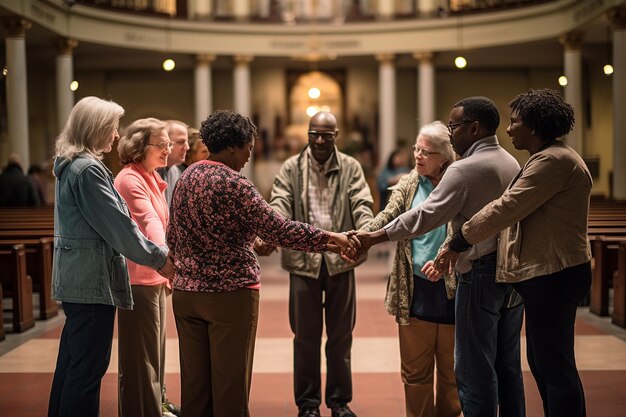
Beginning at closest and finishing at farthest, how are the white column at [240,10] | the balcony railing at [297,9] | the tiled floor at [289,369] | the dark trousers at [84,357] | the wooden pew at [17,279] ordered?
1. the dark trousers at [84,357]
2. the tiled floor at [289,369]
3. the wooden pew at [17,279]
4. the balcony railing at [297,9]
5. the white column at [240,10]

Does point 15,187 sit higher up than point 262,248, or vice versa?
point 15,187

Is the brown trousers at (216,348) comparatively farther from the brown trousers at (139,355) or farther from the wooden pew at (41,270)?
the wooden pew at (41,270)

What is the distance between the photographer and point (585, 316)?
8.51 m

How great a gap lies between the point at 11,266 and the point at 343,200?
4.68 m

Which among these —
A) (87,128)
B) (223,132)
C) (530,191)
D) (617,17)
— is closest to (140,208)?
(87,128)

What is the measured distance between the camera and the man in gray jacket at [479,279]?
3.80 meters

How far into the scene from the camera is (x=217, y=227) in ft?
11.7

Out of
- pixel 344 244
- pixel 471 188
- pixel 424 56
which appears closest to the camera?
pixel 471 188

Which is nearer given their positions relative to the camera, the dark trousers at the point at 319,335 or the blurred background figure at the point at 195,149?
the dark trousers at the point at 319,335

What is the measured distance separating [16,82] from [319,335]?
11677mm

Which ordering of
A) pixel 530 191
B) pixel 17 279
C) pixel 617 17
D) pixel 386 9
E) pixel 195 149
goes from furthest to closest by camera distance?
pixel 386 9, pixel 617 17, pixel 17 279, pixel 195 149, pixel 530 191

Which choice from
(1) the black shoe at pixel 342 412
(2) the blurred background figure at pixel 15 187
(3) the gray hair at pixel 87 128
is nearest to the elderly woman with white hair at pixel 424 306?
(1) the black shoe at pixel 342 412

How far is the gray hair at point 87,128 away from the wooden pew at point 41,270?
527cm

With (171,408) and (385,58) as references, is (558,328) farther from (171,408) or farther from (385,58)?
(385,58)
